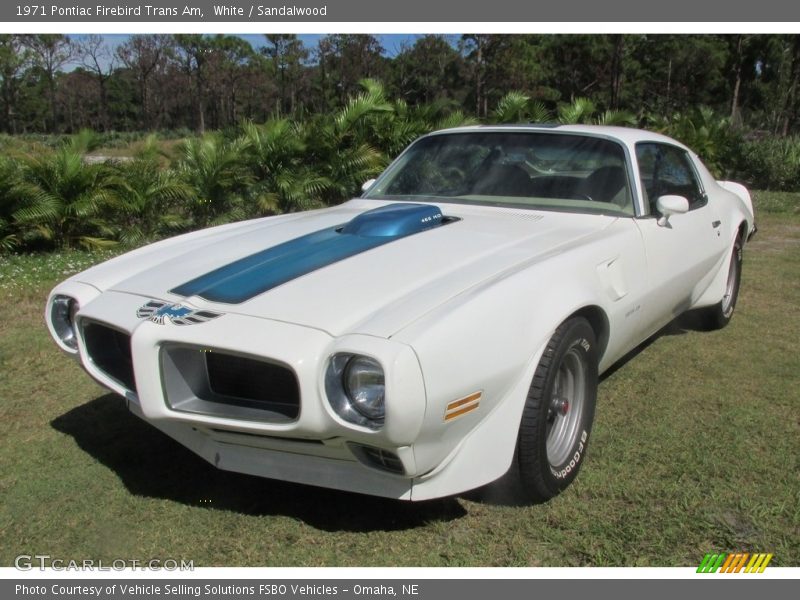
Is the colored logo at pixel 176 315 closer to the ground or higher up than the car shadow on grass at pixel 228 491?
higher up

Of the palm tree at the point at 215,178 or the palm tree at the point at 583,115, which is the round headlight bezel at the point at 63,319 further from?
the palm tree at the point at 583,115

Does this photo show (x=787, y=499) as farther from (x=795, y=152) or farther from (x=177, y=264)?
(x=795, y=152)

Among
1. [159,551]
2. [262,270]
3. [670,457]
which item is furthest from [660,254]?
[159,551]

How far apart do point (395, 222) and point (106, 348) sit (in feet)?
4.42

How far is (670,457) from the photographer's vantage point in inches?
124

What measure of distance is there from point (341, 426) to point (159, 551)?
3.04ft

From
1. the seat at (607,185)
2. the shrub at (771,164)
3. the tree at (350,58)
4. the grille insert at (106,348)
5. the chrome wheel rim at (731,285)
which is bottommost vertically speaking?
the shrub at (771,164)

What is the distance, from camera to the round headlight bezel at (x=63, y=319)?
10.00 feet

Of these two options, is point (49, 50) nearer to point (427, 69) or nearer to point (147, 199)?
point (427, 69)

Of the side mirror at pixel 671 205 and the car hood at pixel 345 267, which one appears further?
the side mirror at pixel 671 205

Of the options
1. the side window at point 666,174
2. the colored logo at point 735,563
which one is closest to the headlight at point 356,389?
the colored logo at point 735,563

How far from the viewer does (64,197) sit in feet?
26.5

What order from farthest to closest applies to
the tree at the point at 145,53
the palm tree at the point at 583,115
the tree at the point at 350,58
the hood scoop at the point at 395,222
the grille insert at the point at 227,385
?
1. the tree at the point at 145,53
2. the tree at the point at 350,58
3. the palm tree at the point at 583,115
4. the hood scoop at the point at 395,222
5. the grille insert at the point at 227,385

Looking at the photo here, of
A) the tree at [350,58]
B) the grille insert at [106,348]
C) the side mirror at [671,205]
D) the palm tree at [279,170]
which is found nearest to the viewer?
the grille insert at [106,348]
